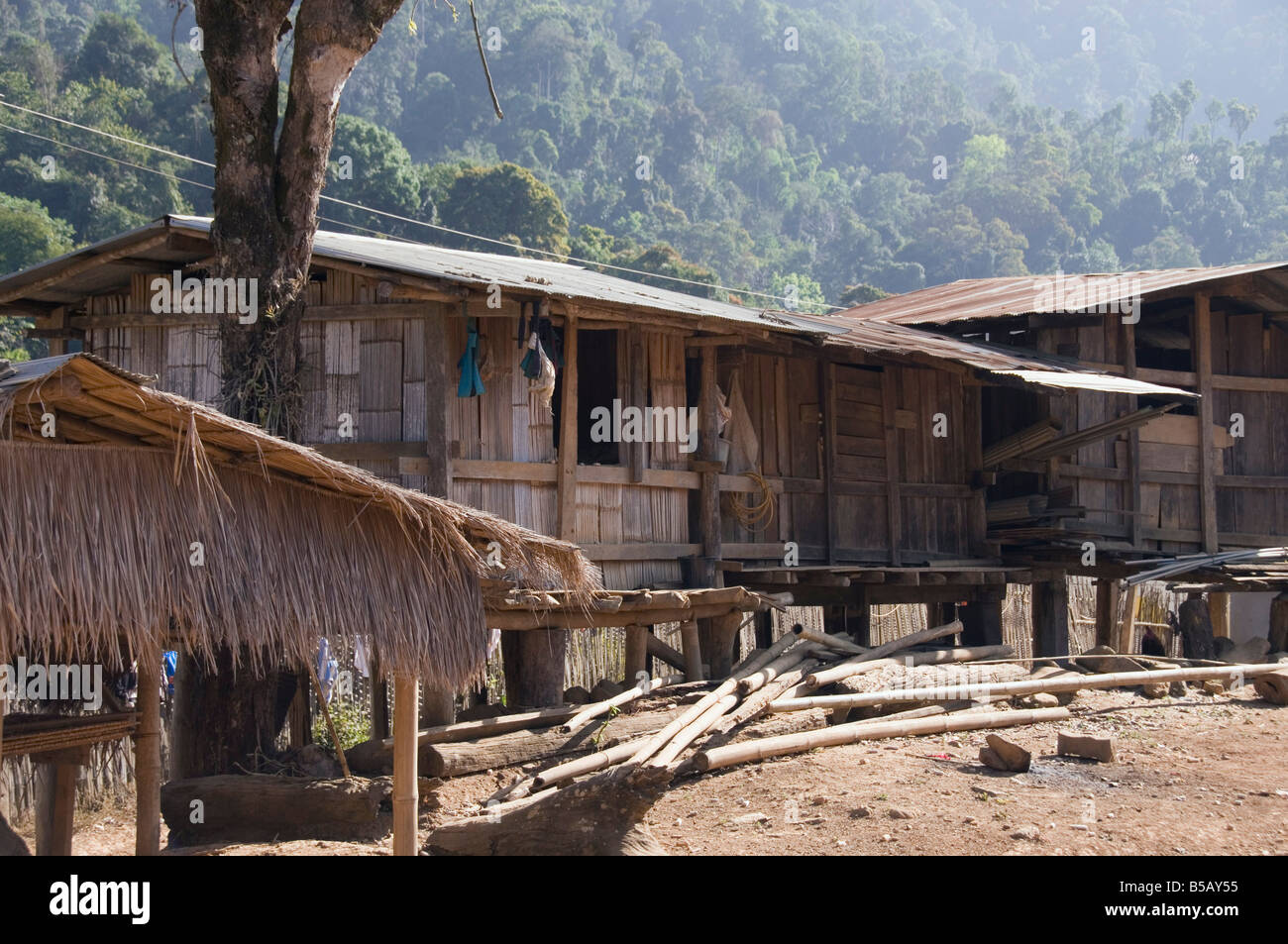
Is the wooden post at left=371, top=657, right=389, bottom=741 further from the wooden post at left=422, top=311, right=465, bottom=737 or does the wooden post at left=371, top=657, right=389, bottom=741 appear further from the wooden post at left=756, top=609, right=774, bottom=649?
the wooden post at left=756, top=609, right=774, bottom=649

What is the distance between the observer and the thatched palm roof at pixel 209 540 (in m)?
6.23

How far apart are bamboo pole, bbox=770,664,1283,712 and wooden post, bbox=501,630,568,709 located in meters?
1.98

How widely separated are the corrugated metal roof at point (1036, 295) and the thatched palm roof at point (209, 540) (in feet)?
33.1

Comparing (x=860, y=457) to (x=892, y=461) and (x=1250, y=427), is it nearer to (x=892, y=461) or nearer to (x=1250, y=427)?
(x=892, y=461)

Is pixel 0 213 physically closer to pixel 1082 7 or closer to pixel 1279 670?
pixel 1279 670

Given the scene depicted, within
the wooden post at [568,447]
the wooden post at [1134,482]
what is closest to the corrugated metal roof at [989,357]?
the wooden post at [1134,482]

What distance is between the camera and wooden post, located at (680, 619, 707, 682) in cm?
1319

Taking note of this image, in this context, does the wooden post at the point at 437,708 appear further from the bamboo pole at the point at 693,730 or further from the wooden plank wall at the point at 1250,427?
the wooden plank wall at the point at 1250,427

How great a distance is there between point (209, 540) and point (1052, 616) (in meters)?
12.6

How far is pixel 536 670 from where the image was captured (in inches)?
472

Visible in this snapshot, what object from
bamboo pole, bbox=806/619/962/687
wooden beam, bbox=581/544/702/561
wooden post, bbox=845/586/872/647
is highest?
wooden beam, bbox=581/544/702/561

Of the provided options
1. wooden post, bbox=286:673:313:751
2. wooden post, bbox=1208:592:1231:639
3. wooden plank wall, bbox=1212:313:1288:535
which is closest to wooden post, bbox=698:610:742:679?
wooden post, bbox=286:673:313:751

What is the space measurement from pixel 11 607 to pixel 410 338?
552 cm

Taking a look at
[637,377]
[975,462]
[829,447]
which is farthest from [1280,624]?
[637,377]
